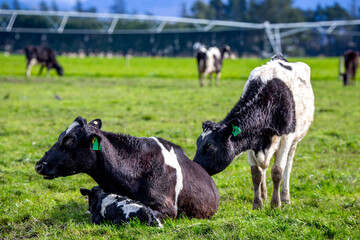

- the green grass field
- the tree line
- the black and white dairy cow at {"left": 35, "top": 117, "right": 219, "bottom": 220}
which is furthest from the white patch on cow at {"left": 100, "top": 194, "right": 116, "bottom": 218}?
the tree line

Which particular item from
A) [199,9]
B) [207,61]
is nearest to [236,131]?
[207,61]

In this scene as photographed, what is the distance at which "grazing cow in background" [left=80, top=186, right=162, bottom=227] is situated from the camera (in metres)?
5.36

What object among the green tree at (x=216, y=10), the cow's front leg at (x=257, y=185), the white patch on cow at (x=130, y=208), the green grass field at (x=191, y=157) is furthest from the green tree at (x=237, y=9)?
the white patch on cow at (x=130, y=208)

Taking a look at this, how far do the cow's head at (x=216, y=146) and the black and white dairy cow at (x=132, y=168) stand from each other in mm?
271

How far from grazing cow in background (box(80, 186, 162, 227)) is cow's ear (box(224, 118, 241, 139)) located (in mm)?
1415

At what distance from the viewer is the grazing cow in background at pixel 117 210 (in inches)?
211

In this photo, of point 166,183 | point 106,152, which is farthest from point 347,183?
point 106,152

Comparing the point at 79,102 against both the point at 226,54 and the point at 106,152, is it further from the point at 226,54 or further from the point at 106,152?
the point at 226,54

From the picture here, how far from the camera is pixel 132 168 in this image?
5.72 m

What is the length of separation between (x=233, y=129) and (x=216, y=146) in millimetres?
306

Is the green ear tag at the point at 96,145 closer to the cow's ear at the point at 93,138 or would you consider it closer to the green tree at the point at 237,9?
the cow's ear at the point at 93,138

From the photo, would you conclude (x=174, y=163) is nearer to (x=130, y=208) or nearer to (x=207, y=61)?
(x=130, y=208)

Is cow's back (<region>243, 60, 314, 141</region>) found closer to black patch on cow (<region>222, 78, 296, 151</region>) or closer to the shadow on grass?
black patch on cow (<region>222, 78, 296, 151</region>)

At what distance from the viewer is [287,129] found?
6633mm
